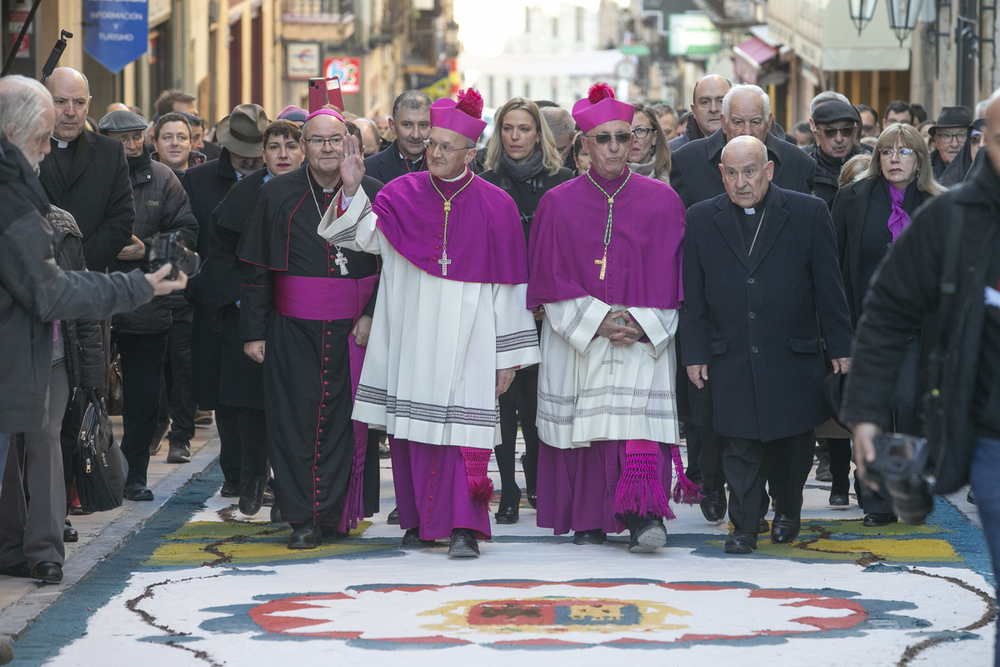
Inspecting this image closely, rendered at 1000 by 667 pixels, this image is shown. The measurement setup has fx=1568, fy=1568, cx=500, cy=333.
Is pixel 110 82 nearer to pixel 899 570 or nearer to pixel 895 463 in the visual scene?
pixel 899 570

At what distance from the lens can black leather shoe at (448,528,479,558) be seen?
23.9 ft

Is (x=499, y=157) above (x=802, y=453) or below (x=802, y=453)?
above

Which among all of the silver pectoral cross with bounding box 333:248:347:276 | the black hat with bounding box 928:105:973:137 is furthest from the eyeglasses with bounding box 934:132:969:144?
the silver pectoral cross with bounding box 333:248:347:276

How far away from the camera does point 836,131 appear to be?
9609 millimetres

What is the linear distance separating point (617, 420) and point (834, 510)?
6.17 ft

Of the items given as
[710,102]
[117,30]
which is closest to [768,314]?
[710,102]

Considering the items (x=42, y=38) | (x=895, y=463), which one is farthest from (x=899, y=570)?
(x=42, y=38)

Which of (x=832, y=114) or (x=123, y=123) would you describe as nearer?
A: (x=832, y=114)

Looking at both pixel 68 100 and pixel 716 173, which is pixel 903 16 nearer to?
pixel 716 173

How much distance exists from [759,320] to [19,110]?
353 cm

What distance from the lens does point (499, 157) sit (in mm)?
8688

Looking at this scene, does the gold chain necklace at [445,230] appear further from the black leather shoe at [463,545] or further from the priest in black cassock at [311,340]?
the black leather shoe at [463,545]

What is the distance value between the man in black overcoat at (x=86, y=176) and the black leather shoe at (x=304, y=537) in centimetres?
179

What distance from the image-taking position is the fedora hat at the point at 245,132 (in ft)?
31.0
